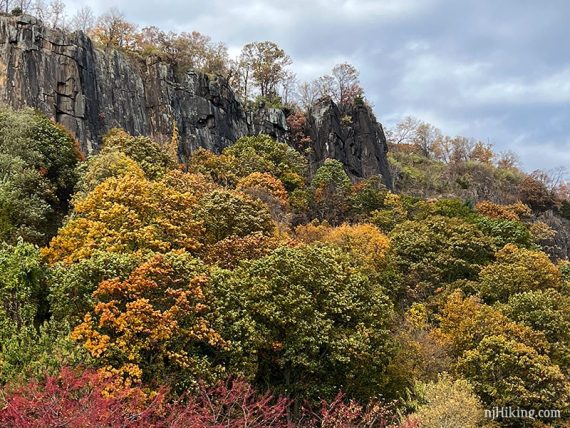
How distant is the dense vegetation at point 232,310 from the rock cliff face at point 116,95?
17.4 feet

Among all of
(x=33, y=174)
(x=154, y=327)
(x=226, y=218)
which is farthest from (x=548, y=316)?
(x=33, y=174)

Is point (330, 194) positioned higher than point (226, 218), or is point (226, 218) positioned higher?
point (330, 194)

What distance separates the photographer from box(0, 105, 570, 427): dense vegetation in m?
16.9

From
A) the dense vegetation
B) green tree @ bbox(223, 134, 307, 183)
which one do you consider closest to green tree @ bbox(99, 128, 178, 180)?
the dense vegetation

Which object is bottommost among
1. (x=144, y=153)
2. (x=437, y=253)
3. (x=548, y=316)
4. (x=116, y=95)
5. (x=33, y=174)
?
(x=548, y=316)

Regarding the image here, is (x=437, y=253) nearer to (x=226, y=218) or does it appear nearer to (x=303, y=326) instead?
(x=226, y=218)

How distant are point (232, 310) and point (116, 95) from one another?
3112cm

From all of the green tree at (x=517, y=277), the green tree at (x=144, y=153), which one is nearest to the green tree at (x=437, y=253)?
the green tree at (x=517, y=277)

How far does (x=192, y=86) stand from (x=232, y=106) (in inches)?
212

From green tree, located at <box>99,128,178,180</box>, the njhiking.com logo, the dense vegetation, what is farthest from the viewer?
green tree, located at <box>99,128,178,180</box>

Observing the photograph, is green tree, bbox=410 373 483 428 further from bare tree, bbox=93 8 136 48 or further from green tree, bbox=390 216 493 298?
bare tree, bbox=93 8 136 48

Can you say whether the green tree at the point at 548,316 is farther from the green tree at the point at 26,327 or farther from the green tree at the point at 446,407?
the green tree at the point at 26,327

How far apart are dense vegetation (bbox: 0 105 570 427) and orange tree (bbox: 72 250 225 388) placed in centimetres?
6

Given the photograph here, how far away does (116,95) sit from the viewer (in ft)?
154
